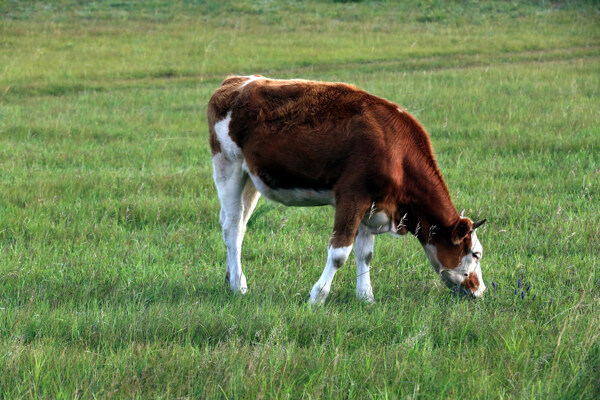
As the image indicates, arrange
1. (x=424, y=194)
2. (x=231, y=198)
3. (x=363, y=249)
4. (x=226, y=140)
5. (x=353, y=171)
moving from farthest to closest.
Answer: (x=231, y=198) → (x=226, y=140) → (x=363, y=249) → (x=424, y=194) → (x=353, y=171)

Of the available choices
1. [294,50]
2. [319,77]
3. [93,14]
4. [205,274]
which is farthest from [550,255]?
[93,14]

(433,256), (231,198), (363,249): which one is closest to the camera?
(433,256)

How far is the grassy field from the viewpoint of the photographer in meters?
3.56

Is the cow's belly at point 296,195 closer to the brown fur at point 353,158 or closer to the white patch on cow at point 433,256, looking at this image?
the brown fur at point 353,158

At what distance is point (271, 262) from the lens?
5.87 m

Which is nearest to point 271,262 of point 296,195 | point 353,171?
point 296,195

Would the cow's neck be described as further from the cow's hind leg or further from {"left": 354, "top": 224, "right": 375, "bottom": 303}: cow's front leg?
the cow's hind leg

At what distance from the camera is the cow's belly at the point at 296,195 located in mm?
5156

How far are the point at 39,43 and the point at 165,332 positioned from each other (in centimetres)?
1889

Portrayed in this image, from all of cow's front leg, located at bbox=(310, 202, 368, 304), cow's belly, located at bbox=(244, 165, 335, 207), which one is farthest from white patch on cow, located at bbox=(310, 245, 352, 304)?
cow's belly, located at bbox=(244, 165, 335, 207)

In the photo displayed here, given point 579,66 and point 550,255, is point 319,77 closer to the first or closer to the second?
point 579,66

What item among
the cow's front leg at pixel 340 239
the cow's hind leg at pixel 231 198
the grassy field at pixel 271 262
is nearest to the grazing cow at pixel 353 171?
the cow's front leg at pixel 340 239

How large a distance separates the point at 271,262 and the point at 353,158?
55.0 inches

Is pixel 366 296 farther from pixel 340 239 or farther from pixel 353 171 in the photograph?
pixel 353 171
